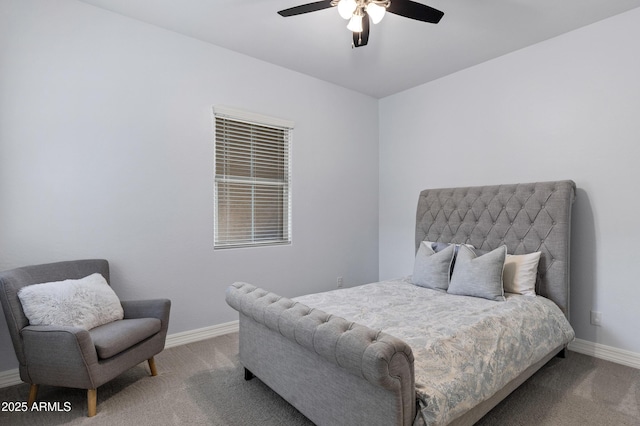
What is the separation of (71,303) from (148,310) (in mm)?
505

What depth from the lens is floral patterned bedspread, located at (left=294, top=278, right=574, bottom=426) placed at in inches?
62.6

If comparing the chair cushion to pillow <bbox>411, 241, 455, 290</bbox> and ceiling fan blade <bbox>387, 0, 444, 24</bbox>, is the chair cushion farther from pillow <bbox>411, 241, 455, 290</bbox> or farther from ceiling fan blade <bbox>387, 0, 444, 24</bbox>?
ceiling fan blade <bbox>387, 0, 444, 24</bbox>

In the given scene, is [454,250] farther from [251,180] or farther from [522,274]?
[251,180]

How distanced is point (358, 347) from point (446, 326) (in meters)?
0.89

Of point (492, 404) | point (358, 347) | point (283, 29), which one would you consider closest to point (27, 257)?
point (358, 347)

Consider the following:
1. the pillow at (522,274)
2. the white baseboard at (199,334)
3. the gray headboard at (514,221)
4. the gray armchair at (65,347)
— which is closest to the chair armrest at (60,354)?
the gray armchair at (65,347)

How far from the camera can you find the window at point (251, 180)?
11.6 ft

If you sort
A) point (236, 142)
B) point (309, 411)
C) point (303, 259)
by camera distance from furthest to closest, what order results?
point (303, 259) → point (236, 142) → point (309, 411)

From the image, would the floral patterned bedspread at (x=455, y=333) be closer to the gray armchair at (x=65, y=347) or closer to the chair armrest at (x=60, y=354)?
the gray armchair at (x=65, y=347)

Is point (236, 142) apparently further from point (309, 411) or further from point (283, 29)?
point (309, 411)

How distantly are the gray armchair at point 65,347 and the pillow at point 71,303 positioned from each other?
0.06 metres

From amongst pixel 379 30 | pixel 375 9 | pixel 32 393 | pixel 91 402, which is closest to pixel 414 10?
pixel 375 9

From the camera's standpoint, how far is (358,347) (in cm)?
148

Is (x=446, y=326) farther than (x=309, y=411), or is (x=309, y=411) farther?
(x=446, y=326)
